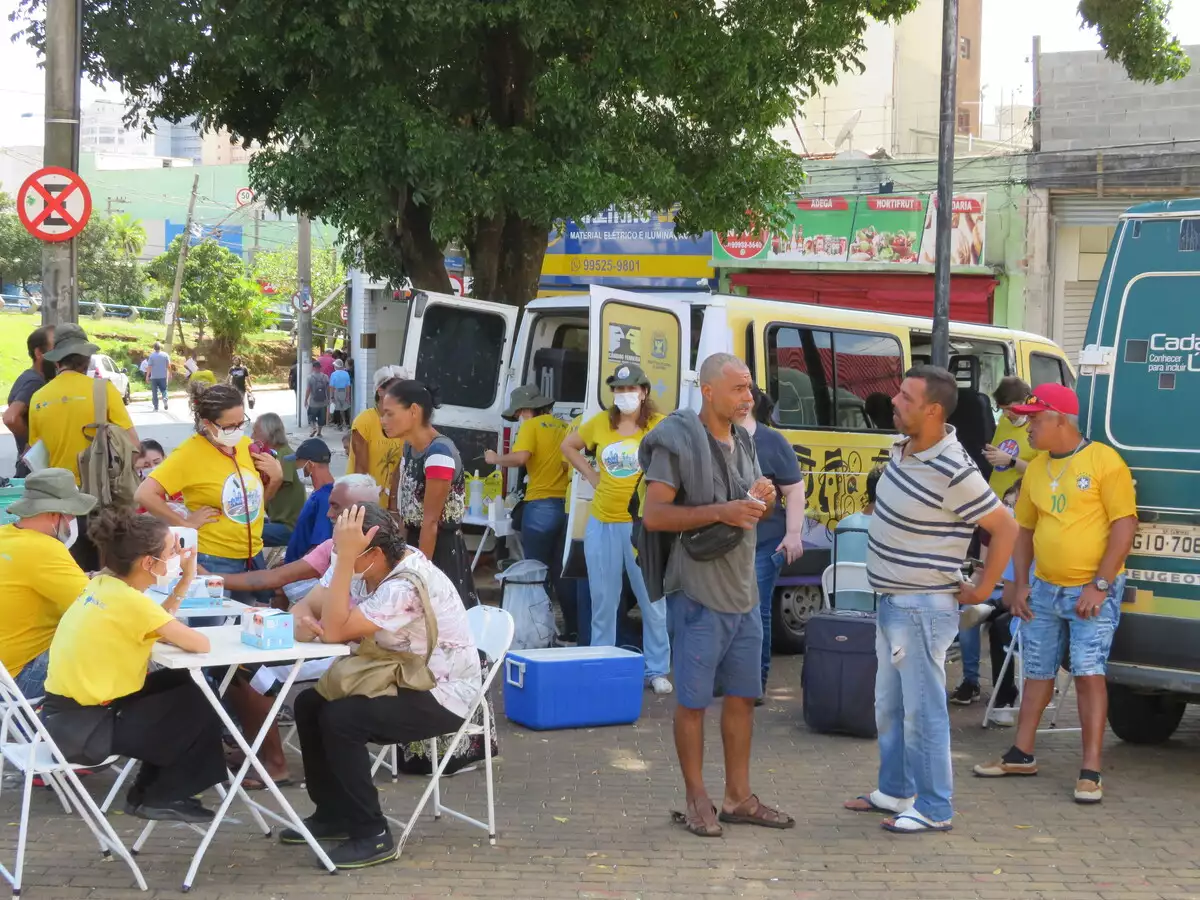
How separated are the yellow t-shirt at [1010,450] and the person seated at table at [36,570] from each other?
5091 millimetres

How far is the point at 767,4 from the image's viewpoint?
12219mm

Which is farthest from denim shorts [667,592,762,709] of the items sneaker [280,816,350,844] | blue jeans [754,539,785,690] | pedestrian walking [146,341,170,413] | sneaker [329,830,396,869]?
pedestrian walking [146,341,170,413]

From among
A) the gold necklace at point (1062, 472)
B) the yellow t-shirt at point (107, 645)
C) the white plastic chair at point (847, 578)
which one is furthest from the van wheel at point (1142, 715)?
the yellow t-shirt at point (107, 645)

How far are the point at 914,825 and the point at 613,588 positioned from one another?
277cm

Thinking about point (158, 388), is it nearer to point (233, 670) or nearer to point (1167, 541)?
point (233, 670)

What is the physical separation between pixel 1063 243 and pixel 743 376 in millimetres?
16315

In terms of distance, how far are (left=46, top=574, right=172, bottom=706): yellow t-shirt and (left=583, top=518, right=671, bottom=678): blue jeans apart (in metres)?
3.53

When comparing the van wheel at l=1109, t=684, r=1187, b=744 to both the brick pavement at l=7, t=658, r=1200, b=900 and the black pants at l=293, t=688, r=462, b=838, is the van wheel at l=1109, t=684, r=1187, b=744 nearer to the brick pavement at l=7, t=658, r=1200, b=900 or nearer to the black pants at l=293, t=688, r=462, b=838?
the brick pavement at l=7, t=658, r=1200, b=900

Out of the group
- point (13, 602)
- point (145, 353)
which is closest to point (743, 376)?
point (13, 602)

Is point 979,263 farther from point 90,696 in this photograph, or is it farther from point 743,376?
point 90,696

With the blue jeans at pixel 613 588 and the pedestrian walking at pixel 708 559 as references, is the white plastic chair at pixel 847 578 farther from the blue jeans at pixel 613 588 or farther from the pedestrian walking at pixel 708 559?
the pedestrian walking at pixel 708 559

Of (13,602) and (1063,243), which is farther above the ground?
(1063,243)

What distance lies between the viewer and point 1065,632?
639cm

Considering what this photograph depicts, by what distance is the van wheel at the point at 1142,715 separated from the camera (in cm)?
710
